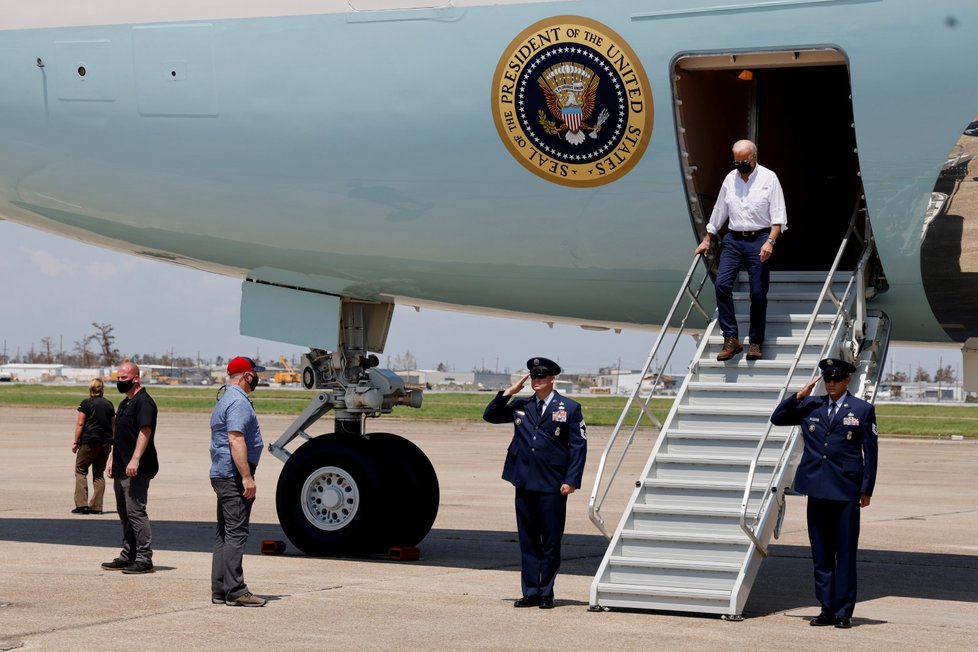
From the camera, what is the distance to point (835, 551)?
32.0 ft

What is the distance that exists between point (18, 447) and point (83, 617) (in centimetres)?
2655

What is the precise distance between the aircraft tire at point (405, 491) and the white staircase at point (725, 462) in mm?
3660

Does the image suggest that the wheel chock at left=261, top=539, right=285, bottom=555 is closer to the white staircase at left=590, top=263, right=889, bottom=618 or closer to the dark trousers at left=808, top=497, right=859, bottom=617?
the white staircase at left=590, top=263, right=889, bottom=618

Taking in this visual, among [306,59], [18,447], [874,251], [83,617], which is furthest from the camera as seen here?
[18,447]

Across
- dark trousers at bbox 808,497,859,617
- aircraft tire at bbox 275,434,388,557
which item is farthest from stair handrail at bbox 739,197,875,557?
aircraft tire at bbox 275,434,388,557

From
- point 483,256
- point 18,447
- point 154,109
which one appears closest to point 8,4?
point 154,109

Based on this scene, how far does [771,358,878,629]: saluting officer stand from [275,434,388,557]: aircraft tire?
191 inches

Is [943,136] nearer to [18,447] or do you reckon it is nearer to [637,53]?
[637,53]

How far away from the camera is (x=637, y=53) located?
433 inches

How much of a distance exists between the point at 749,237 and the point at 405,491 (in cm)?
459

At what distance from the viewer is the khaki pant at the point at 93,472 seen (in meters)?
18.4

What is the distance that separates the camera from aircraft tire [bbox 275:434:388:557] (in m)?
13.3

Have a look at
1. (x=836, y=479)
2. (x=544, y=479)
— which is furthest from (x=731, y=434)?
(x=544, y=479)

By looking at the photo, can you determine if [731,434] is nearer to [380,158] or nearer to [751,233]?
[751,233]
